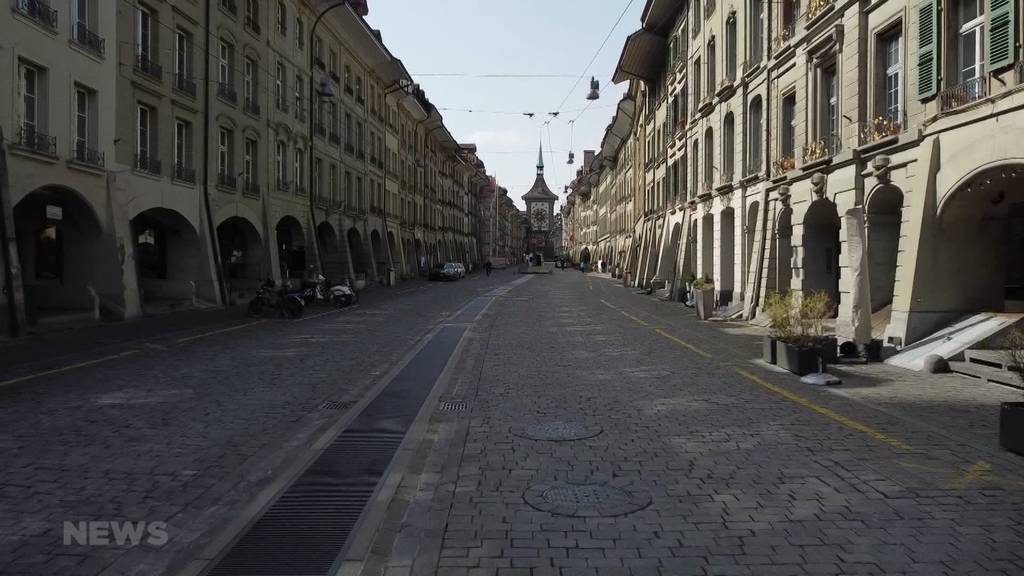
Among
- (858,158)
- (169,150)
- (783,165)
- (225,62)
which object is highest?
(225,62)

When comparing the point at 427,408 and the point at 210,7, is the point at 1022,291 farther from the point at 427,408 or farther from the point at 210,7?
the point at 210,7

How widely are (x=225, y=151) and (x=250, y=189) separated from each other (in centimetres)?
198

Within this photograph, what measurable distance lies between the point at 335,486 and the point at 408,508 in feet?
2.96

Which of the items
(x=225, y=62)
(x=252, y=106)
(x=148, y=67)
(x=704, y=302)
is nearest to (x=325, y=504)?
(x=704, y=302)

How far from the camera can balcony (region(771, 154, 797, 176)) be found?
19580 millimetres

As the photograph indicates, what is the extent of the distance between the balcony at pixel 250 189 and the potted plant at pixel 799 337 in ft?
73.0

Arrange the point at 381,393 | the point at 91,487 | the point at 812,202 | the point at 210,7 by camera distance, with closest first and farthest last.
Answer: the point at 91,487 < the point at 381,393 < the point at 812,202 < the point at 210,7

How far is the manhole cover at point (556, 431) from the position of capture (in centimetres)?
676

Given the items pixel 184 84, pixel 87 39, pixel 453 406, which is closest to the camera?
pixel 453 406

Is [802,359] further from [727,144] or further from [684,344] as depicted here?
[727,144]

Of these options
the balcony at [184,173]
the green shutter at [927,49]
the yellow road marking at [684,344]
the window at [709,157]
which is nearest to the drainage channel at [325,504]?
the yellow road marking at [684,344]

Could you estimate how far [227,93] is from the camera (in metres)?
26.5

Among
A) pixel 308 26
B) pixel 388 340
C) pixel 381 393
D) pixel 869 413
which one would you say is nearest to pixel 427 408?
pixel 381 393

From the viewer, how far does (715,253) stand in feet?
89.1
